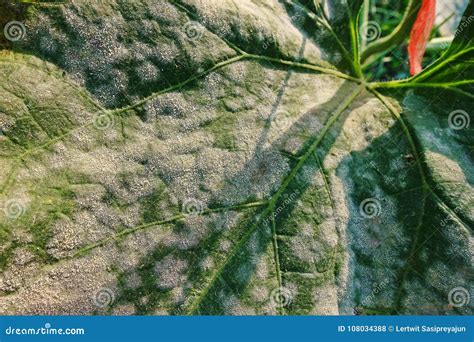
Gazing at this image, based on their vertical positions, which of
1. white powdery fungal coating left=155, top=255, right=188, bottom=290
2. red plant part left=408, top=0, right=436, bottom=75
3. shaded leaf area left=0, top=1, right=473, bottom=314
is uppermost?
red plant part left=408, top=0, right=436, bottom=75

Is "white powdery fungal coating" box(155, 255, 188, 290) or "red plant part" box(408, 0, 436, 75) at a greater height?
"red plant part" box(408, 0, 436, 75)

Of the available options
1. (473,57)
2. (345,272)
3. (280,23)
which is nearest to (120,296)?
(345,272)

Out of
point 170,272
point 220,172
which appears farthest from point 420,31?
point 170,272

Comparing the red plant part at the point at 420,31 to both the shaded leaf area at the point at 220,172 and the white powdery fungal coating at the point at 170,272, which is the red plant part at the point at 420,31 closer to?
the shaded leaf area at the point at 220,172

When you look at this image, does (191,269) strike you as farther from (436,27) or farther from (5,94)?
(436,27)

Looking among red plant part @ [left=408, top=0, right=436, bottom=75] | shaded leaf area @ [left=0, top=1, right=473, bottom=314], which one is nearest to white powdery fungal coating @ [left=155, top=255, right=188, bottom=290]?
shaded leaf area @ [left=0, top=1, right=473, bottom=314]

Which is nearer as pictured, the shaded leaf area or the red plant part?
the shaded leaf area

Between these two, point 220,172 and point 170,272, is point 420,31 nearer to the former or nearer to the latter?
point 220,172

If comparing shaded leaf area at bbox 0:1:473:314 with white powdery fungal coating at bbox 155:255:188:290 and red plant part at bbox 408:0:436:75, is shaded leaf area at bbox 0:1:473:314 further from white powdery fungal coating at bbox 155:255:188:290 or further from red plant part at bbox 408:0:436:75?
red plant part at bbox 408:0:436:75
